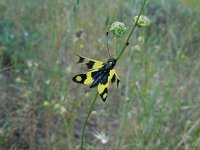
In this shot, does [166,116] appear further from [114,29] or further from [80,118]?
[114,29]

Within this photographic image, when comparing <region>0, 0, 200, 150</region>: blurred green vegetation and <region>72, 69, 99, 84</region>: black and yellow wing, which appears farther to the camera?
<region>0, 0, 200, 150</region>: blurred green vegetation

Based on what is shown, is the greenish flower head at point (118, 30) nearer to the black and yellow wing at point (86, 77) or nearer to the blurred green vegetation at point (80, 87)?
the black and yellow wing at point (86, 77)

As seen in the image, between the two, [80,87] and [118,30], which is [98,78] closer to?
[118,30]

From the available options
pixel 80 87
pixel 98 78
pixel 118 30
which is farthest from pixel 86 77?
pixel 80 87

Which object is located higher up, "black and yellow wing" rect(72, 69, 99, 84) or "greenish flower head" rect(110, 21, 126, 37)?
"greenish flower head" rect(110, 21, 126, 37)

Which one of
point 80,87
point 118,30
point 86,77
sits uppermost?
point 80,87

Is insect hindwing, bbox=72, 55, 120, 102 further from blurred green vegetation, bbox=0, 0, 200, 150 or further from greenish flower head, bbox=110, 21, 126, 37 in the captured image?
blurred green vegetation, bbox=0, 0, 200, 150

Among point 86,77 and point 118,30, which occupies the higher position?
point 118,30

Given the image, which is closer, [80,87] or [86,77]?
[86,77]

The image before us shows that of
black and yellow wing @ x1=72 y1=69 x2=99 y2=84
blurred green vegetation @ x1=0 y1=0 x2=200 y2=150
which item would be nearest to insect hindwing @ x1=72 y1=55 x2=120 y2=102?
black and yellow wing @ x1=72 y1=69 x2=99 y2=84
